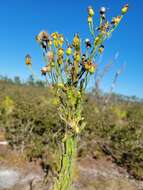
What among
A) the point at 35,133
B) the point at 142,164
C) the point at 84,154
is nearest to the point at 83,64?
the point at 142,164

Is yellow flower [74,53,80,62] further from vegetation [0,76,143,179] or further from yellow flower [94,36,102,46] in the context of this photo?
vegetation [0,76,143,179]

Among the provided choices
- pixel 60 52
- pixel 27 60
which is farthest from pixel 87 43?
pixel 27 60

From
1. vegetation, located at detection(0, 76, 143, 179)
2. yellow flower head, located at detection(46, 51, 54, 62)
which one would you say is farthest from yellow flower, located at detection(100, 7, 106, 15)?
vegetation, located at detection(0, 76, 143, 179)

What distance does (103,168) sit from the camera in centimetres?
800

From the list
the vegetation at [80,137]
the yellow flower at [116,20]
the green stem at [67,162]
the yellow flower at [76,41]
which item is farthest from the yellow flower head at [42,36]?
the vegetation at [80,137]

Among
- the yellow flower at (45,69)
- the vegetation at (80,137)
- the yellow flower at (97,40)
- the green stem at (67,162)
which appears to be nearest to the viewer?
the yellow flower at (45,69)

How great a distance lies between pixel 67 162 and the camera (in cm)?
252

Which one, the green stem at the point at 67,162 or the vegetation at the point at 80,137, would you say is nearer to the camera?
the green stem at the point at 67,162

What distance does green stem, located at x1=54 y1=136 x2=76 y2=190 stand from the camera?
252 cm

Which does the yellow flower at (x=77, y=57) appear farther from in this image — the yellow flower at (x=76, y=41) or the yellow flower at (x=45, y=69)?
the yellow flower at (x=45, y=69)

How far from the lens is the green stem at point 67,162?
2521 millimetres

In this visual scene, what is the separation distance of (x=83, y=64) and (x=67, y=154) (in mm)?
683

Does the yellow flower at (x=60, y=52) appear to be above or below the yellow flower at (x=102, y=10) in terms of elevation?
below

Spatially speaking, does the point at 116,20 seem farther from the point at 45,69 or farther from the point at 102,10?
the point at 45,69
